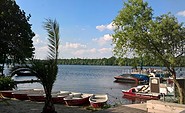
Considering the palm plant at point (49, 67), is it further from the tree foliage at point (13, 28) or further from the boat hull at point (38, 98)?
the tree foliage at point (13, 28)

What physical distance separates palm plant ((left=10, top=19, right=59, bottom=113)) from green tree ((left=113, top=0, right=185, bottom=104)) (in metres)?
3.42

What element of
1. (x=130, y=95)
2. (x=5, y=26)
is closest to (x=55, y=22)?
(x=5, y=26)

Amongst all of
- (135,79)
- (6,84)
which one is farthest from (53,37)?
(135,79)

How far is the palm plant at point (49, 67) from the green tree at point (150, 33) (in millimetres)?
3425

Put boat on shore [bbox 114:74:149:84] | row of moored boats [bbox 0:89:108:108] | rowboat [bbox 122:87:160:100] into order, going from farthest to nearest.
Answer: boat on shore [bbox 114:74:149:84]
rowboat [bbox 122:87:160:100]
row of moored boats [bbox 0:89:108:108]

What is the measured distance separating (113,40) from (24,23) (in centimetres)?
1385

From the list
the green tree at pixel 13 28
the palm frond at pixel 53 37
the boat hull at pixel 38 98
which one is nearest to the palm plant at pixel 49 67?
the palm frond at pixel 53 37

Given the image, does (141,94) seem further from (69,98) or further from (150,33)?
(150,33)

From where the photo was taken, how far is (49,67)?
11703 millimetres

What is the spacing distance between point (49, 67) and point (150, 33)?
5444 millimetres

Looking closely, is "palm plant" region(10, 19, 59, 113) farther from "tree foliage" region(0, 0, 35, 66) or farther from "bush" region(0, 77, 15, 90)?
"bush" region(0, 77, 15, 90)

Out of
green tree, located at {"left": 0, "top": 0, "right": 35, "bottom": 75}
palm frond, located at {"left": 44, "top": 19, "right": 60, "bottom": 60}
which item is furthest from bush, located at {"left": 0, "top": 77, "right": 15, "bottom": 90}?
palm frond, located at {"left": 44, "top": 19, "right": 60, "bottom": 60}

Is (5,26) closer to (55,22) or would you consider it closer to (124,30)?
(55,22)

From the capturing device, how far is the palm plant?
37.7ft
